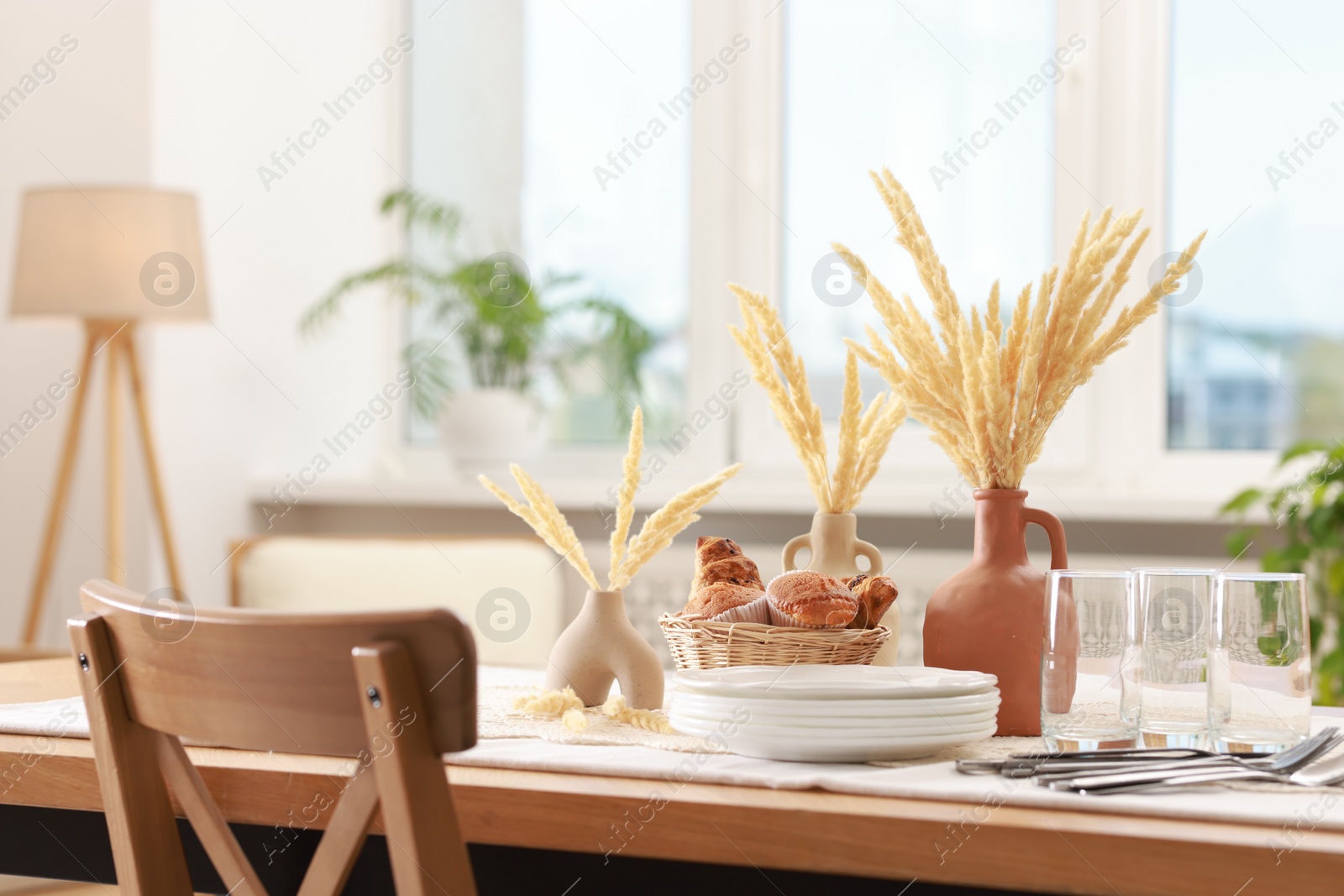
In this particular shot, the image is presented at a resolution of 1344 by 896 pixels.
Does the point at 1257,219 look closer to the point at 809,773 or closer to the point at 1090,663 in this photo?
the point at 1090,663

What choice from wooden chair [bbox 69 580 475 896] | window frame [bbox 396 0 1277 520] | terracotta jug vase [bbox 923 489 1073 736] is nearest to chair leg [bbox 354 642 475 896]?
wooden chair [bbox 69 580 475 896]

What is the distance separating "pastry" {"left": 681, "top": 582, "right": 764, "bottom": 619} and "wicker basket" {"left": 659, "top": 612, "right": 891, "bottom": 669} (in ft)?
0.04

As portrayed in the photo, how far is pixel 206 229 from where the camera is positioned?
294 cm

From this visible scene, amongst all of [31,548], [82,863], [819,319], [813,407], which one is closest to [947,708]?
[813,407]

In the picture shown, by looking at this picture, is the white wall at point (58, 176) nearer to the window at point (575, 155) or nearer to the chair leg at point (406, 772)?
the window at point (575, 155)

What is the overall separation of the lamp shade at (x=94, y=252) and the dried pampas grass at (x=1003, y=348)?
1.89 m

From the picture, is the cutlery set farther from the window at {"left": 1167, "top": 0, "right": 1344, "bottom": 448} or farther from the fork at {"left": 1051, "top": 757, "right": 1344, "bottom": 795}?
→ the window at {"left": 1167, "top": 0, "right": 1344, "bottom": 448}

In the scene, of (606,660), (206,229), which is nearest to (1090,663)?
(606,660)

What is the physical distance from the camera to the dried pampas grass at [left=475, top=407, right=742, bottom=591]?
1.14 m

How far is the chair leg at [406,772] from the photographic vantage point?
693 mm

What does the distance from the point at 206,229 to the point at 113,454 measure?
24.0 inches

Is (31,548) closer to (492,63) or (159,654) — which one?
(492,63)

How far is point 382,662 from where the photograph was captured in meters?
0.69

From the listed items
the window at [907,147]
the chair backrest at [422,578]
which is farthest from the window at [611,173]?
the chair backrest at [422,578]
